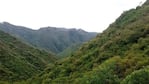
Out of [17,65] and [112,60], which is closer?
[112,60]

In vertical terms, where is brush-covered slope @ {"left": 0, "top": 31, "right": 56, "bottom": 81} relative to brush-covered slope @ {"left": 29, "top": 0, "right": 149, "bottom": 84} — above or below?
below

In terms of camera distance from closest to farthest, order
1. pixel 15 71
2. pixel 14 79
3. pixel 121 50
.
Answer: pixel 121 50 < pixel 14 79 < pixel 15 71

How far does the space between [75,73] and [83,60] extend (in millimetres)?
7663

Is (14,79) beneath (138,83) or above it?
beneath

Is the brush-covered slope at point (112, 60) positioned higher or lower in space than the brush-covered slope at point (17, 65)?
higher

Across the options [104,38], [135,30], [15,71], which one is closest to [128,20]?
[104,38]

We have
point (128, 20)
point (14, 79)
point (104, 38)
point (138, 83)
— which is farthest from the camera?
point (14, 79)

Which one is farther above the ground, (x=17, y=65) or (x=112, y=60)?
(x=112, y=60)

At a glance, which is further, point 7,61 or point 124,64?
point 7,61

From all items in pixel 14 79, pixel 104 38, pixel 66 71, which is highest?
pixel 104 38

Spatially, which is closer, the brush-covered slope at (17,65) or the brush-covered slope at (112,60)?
the brush-covered slope at (112,60)

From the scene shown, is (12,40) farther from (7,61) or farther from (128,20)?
(128,20)

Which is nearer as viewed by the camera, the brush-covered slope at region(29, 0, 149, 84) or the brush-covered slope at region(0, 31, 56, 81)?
the brush-covered slope at region(29, 0, 149, 84)

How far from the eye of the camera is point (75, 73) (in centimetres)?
7619
